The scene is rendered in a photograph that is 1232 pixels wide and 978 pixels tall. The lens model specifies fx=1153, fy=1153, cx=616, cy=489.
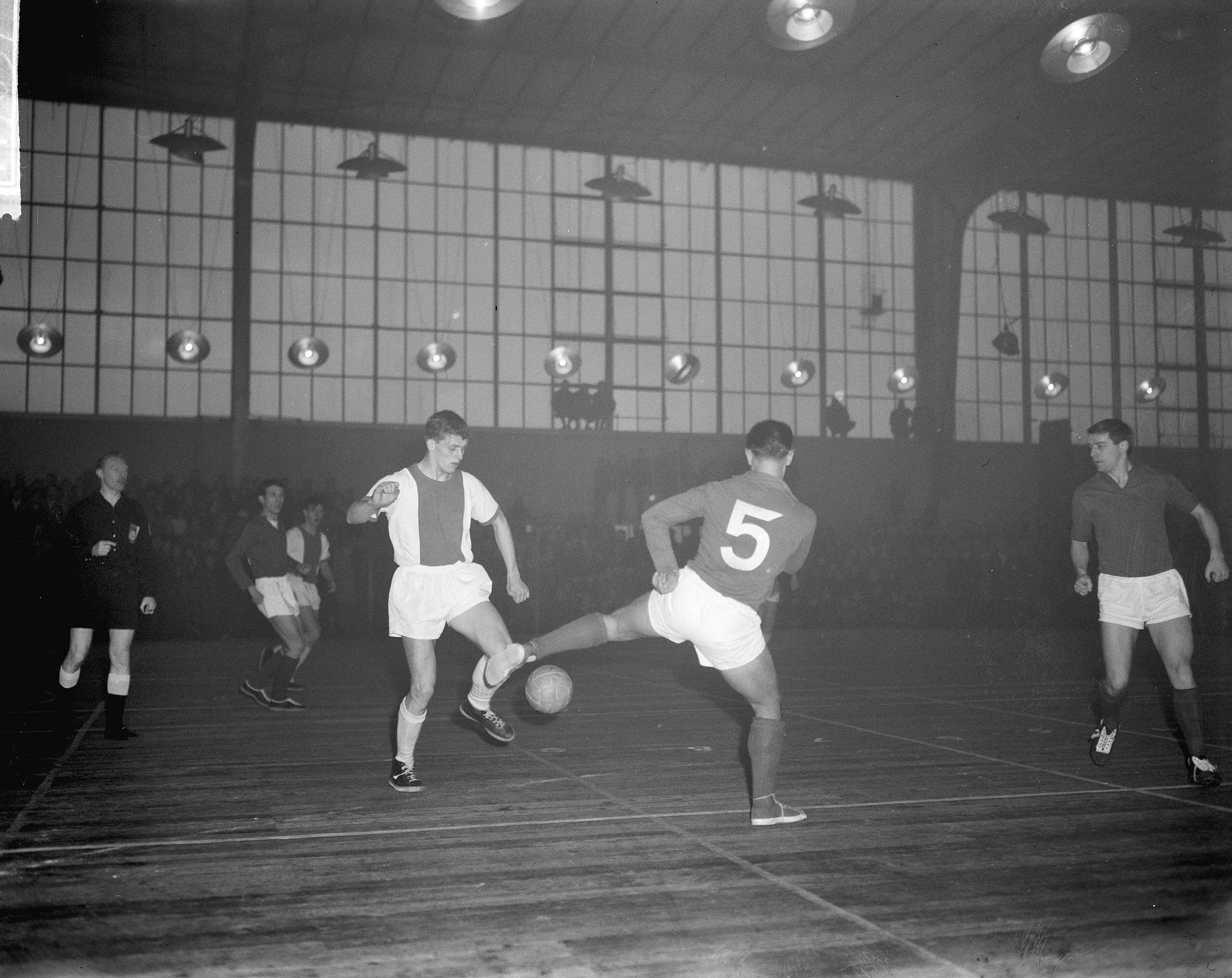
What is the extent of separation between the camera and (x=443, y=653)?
1748 cm

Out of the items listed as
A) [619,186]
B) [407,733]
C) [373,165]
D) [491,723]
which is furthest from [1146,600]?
[373,165]

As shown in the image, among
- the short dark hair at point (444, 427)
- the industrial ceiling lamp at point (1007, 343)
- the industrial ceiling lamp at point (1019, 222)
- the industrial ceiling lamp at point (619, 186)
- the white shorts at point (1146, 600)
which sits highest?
the industrial ceiling lamp at point (619, 186)

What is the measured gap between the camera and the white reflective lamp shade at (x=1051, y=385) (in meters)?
27.5

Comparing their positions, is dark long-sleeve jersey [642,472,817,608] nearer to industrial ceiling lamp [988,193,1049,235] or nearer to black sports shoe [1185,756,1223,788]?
black sports shoe [1185,756,1223,788]

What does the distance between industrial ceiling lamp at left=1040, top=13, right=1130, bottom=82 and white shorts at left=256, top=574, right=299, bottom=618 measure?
328 inches

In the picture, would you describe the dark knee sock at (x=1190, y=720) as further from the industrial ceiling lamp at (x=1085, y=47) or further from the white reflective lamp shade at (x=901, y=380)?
the white reflective lamp shade at (x=901, y=380)

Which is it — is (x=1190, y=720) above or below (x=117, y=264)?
below

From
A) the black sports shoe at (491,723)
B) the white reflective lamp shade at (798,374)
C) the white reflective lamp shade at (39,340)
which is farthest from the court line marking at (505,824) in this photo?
the white reflective lamp shade at (798,374)

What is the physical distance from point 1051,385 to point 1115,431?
22.2 meters

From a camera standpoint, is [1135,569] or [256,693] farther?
[256,693]

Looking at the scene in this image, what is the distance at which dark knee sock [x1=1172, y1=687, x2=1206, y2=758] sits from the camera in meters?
6.44

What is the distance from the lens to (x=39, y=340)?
2198 centimetres

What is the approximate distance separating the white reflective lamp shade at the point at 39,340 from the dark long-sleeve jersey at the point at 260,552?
1406 cm

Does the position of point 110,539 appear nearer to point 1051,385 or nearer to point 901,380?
point 901,380
